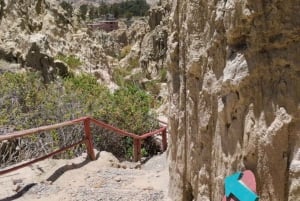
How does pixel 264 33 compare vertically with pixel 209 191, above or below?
above

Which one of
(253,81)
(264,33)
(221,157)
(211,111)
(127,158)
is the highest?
(264,33)

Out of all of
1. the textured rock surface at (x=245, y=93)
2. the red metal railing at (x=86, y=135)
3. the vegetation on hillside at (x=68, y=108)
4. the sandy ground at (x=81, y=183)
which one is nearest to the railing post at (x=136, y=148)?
the red metal railing at (x=86, y=135)

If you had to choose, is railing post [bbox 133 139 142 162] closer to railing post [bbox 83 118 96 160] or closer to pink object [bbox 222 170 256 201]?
railing post [bbox 83 118 96 160]

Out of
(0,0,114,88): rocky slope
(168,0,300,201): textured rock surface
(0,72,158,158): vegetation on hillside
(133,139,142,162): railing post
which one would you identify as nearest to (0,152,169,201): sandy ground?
(133,139,142,162): railing post

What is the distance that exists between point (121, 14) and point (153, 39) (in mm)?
63386

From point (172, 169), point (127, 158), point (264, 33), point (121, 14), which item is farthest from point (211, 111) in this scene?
point (121, 14)

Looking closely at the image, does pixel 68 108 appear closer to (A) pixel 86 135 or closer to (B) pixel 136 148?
(B) pixel 136 148

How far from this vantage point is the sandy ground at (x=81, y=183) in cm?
665

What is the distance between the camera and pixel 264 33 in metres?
3.59

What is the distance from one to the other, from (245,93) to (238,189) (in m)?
0.76

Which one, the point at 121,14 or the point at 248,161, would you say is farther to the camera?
the point at 121,14

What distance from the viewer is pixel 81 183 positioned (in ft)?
23.4

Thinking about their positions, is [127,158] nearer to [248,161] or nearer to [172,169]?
[172,169]

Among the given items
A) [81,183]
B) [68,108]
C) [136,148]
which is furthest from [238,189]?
[68,108]
